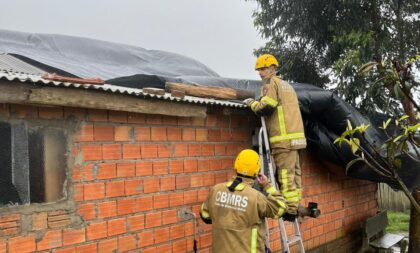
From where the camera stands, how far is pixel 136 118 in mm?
3570

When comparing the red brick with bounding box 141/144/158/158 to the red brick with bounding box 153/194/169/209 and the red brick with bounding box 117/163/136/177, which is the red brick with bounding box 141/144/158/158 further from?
the red brick with bounding box 153/194/169/209

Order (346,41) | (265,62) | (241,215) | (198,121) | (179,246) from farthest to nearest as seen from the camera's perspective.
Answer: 1. (346,41)
2. (265,62)
3. (198,121)
4. (179,246)
5. (241,215)

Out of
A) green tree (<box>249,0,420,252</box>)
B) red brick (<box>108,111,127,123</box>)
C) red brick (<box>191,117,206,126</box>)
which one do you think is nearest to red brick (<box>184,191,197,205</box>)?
red brick (<box>191,117,206,126</box>)

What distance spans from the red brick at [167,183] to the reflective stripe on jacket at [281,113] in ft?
3.61

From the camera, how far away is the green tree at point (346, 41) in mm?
6535

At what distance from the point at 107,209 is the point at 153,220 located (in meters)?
0.52

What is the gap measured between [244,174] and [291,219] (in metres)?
1.08

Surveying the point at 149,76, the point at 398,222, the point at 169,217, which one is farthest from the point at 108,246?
the point at 398,222

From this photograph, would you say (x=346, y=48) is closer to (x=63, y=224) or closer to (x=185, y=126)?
(x=185, y=126)

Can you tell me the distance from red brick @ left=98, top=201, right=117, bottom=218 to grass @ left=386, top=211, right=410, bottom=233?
8564 millimetres

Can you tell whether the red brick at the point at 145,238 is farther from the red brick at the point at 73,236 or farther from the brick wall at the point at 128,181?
the red brick at the point at 73,236

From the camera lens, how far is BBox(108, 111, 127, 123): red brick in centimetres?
338

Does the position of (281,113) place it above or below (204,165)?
above

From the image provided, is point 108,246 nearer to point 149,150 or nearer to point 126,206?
point 126,206
